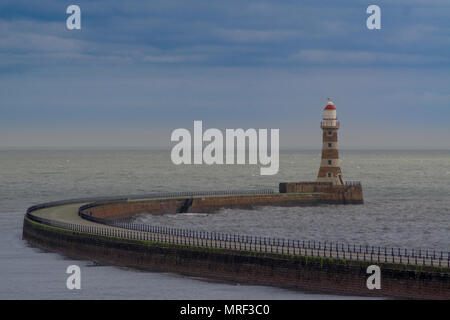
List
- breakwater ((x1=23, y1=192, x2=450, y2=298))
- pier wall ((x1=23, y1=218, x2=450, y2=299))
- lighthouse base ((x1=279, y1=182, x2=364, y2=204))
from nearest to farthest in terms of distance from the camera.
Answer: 1. pier wall ((x1=23, y1=218, x2=450, y2=299))
2. breakwater ((x1=23, y1=192, x2=450, y2=298))
3. lighthouse base ((x1=279, y1=182, x2=364, y2=204))

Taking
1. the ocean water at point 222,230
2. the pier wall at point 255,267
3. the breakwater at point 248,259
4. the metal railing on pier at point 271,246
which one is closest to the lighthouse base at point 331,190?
the ocean water at point 222,230

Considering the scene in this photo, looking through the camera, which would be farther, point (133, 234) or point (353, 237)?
point (353, 237)

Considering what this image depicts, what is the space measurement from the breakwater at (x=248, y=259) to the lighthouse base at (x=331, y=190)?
4561 cm

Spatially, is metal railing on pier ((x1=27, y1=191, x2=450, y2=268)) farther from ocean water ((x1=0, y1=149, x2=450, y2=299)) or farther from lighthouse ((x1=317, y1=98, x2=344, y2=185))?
lighthouse ((x1=317, y1=98, x2=344, y2=185))

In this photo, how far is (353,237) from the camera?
270 feet

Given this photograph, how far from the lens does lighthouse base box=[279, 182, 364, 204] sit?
116250 millimetres

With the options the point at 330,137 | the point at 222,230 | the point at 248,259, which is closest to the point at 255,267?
the point at 248,259

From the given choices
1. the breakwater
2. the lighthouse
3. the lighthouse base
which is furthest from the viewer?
the lighthouse base

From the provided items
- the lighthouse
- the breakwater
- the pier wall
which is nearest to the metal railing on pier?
the breakwater

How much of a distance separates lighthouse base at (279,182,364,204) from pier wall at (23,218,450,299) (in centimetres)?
5354

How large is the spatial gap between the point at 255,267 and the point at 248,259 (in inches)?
29.7
